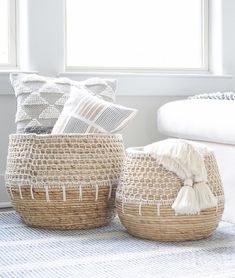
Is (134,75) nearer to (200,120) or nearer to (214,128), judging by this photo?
(200,120)

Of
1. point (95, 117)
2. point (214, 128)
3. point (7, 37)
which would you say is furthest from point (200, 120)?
point (7, 37)

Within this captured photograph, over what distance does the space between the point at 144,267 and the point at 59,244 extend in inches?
16.3

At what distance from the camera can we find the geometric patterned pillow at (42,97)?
248 centimetres

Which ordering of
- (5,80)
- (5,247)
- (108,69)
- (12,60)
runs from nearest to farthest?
(5,247) < (5,80) < (12,60) < (108,69)

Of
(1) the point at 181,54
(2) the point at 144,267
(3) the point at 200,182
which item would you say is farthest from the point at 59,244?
(1) the point at 181,54

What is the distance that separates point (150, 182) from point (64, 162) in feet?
1.20

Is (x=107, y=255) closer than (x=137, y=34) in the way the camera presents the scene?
Yes

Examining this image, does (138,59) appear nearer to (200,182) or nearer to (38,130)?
(38,130)

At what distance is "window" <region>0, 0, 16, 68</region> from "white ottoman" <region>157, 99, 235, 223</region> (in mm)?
887

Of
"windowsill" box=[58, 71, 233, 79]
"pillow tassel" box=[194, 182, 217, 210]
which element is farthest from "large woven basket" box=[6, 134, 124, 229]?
"windowsill" box=[58, 71, 233, 79]

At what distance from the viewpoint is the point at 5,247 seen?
2002 millimetres

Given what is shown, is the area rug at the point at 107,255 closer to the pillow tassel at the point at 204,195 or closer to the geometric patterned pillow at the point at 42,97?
the pillow tassel at the point at 204,195

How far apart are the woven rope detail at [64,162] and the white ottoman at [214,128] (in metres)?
0.51

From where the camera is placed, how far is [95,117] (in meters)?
2.27
